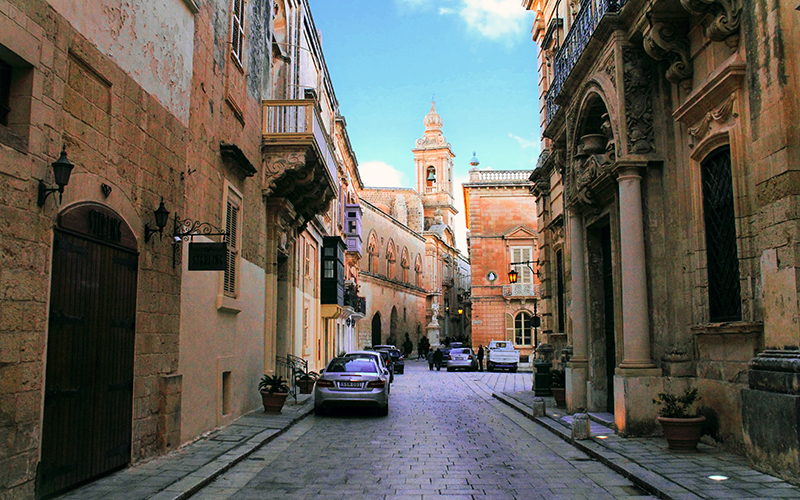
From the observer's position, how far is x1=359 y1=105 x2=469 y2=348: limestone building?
56.2 meters

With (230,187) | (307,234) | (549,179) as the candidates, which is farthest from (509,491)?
(307,234)

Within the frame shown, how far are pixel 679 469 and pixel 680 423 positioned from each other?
1.25 m

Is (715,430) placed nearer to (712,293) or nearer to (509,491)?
(712,293)

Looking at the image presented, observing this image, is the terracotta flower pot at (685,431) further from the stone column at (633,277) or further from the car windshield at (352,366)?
the car windshield at (352,366)

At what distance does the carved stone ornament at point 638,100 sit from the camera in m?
11.5

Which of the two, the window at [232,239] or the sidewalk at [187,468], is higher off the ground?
the window at [232,239]

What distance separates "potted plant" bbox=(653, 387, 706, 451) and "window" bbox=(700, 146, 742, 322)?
133 centimetres

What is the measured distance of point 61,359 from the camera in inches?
271

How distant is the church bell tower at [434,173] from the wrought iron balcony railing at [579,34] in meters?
66.0

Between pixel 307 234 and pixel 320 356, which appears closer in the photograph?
pixel 307 234

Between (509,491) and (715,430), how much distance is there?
3.83 metres

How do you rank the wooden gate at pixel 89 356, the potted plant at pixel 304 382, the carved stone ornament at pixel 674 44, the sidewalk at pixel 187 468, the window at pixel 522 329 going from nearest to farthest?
1. the wooden gate at pixel 89 356
2. the sidewalk at pixel 187 468
3. the carved stone ornament at pixel 674 44
4. the potted plant at pixel 304 382
5. the window at pixel 522 329

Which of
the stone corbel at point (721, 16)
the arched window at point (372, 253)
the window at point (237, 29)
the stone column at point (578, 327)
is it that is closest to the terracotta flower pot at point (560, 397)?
the stone column at point (578, 327)

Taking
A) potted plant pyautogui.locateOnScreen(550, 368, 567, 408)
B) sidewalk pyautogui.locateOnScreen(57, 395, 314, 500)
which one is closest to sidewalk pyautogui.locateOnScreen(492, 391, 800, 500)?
potted plant pyautogui.locateOnScreen(550, 368, 567, 408)
